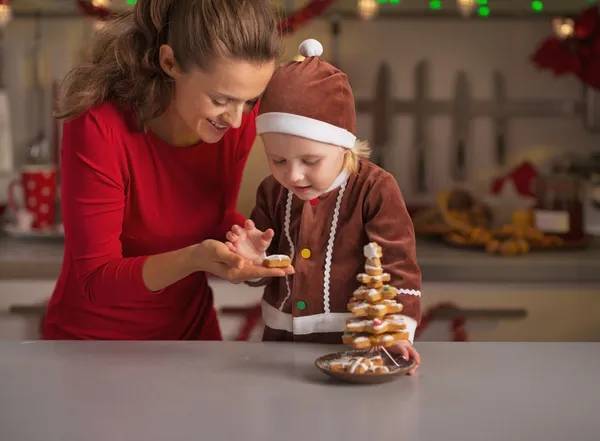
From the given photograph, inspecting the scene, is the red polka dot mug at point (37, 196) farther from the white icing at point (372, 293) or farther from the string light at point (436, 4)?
the white icing at point (372, 293)

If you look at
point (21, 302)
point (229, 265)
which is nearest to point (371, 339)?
point (229, 265)

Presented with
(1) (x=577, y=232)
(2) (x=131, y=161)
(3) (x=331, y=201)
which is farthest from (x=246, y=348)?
(1) (x=577, y=232)

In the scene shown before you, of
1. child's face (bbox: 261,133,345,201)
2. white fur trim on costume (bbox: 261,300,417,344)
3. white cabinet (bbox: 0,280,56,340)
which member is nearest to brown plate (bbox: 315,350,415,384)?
white fur trim on costume (bbox: 261,300,417,344)

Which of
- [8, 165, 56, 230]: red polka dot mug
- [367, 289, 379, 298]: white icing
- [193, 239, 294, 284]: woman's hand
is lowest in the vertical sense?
[367, 289, 379, 298]: white icing

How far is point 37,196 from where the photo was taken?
2.71 m

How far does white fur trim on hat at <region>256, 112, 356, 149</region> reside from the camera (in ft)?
4.00

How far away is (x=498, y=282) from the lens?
2361mm

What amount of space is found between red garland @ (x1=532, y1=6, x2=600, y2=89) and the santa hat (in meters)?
1.61

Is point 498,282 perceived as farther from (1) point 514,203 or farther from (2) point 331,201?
(2) point 331,201

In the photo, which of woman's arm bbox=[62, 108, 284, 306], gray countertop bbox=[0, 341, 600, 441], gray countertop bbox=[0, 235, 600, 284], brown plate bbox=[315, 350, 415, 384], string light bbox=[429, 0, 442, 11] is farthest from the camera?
string light bbox=[429, 0, 442, 11]

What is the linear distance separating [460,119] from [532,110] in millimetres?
237

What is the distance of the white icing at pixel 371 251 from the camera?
46.7 inches

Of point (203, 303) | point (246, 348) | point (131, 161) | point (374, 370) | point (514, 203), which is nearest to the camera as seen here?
point (374, 370)

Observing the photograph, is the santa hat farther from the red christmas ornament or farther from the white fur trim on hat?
the red christmas ornament
